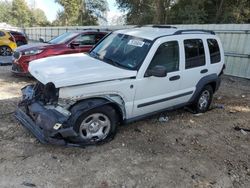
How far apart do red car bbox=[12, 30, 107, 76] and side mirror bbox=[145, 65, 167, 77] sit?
4.85m

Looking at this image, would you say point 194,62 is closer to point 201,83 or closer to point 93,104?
point 201,83

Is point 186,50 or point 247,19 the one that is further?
point 247,19

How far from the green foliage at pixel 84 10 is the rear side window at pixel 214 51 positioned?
120 ft

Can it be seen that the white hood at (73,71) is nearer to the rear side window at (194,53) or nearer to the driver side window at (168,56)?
the driver side window at (168,56)

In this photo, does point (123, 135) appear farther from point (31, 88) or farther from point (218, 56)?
point (218, 56)

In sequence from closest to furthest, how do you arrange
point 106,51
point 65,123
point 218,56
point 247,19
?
1. point 65,123
2. point 106,51
3. point 218,56
4. point 247,19

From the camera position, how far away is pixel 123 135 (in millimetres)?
5145

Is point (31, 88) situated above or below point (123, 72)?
below

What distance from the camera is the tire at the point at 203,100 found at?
639 centimetres

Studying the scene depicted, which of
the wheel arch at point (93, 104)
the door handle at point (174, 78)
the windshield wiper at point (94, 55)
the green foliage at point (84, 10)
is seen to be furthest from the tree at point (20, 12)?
the wheel arch at point (93, 104)

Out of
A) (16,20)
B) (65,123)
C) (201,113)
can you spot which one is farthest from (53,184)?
(16,20)

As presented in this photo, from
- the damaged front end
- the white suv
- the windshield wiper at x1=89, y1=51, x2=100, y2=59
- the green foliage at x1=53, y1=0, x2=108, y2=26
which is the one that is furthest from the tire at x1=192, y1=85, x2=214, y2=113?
the green foliage at x1=53, y1=0, x2=108, y2=26

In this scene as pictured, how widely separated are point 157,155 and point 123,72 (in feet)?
4.61

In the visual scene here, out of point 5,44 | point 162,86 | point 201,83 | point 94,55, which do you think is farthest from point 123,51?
point 5,44
